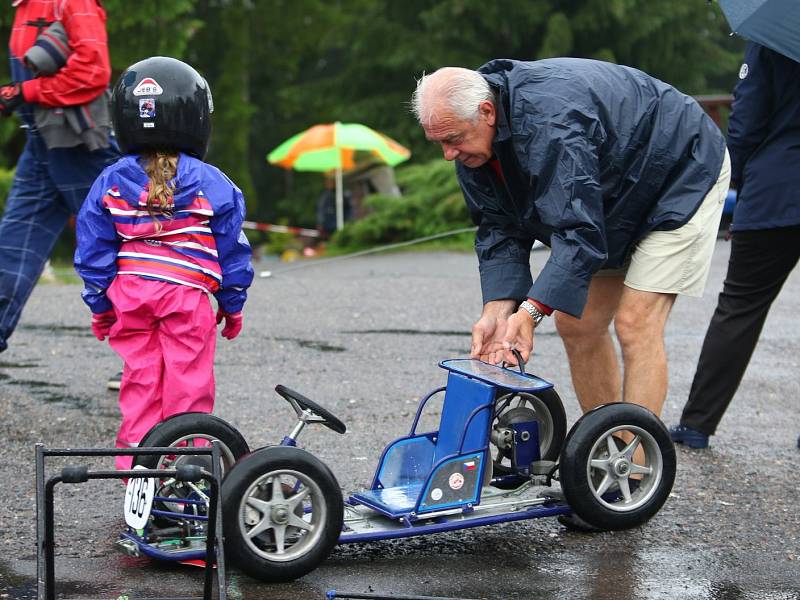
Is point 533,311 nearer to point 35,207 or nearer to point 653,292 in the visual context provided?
point 653,292

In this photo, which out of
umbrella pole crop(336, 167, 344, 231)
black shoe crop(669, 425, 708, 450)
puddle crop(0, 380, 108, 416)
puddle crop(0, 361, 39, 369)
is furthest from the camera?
umbrella pole crop(336, 167, 344, 231)

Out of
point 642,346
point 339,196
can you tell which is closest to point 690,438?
point 642,346

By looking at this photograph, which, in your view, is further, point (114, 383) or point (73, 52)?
point (114, 383)

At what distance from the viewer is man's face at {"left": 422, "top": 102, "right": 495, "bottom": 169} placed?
13.1ft

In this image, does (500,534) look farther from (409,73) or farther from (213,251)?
(409,73)

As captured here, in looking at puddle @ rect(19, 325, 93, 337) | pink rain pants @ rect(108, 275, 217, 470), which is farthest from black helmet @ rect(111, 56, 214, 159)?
puddle @ rect(19, 325, 93, 337)

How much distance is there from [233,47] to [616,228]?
87.9ft

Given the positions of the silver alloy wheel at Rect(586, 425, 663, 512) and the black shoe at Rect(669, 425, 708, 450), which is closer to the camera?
the silver alloy wheel at Rect(586, 425, 663, 512)

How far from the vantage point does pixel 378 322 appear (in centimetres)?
863

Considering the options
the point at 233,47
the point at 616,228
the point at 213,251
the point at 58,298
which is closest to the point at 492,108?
the point at 616,228

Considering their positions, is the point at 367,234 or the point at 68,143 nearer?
the point at 68,143

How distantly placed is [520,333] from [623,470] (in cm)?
56

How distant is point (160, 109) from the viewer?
4.14 metres

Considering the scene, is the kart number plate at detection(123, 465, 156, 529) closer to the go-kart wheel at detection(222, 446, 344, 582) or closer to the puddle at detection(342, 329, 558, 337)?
the go-kart wheel at detection(222, 446, 344, 582)
